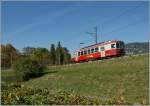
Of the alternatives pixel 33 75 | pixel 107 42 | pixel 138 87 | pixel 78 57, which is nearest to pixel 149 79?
pixel 138 87

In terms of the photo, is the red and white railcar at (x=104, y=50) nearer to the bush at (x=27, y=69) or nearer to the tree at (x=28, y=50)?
the bush at (x=27, y=69)

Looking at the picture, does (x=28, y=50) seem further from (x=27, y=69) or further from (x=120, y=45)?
(x=120, y=45)

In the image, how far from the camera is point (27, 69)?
51.7m

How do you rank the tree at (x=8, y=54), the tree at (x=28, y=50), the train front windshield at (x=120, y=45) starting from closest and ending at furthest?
the train front windshield at (x=120, y=45) < the tree at (x=8, y=54) < the tree at (x=28, y=50)

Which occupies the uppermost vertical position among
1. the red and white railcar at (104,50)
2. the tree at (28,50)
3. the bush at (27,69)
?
the tree at (28,50)

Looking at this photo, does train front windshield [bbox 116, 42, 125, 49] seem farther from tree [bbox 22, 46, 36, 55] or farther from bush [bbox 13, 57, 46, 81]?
tree [bbox 22, 46, 36, 55]

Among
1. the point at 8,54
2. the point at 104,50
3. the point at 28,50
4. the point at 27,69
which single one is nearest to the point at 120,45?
the point at 104,50

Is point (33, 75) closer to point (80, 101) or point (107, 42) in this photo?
point (107, 42)

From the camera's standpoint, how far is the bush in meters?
51.8

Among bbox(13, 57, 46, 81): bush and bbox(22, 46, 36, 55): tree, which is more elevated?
bbox(22, 46, 36, 55): tree

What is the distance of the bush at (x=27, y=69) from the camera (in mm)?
51750

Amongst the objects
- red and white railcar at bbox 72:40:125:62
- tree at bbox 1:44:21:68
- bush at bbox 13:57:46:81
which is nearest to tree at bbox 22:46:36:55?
tree at bbox 1:44:21:68

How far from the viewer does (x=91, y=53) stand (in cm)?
5516

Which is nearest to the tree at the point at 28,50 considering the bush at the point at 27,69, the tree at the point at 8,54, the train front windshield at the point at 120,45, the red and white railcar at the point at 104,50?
the tree at the point at 8,54
